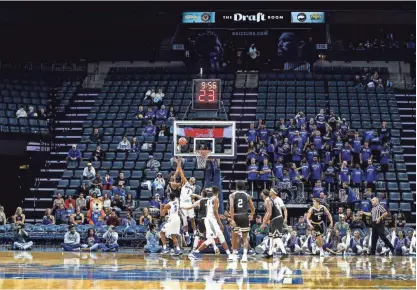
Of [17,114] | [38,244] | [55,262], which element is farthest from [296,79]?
[55,262]

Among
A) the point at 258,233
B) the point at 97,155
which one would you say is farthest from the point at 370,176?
the point at 97,155

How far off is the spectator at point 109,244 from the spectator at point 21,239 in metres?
1.87

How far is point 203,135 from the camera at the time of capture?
22.3 m

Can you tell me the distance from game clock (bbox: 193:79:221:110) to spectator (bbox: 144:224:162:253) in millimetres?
3843

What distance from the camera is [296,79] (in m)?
33.9

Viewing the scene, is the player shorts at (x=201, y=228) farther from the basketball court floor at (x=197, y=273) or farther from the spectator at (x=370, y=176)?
the spectator at (x=370, y=176)

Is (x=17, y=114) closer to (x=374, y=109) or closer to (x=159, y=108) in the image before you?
(x=159, y=108)

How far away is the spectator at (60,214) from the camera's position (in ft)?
80.3

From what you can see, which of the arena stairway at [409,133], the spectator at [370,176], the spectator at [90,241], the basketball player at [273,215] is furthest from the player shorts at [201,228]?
the arena stairway at [409,133]

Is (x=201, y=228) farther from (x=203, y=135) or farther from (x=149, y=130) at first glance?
(x=149, y=130)

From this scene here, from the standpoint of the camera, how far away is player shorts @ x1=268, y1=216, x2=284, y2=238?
17.8 metres

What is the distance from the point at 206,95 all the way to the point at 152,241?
4.77 metres

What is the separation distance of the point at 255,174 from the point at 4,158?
11010 mm

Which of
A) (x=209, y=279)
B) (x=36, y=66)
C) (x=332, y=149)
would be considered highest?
(x=36, y=66)
